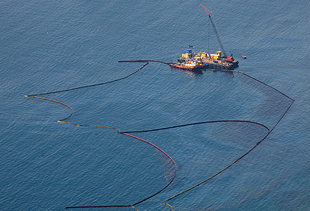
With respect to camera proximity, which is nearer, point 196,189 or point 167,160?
point 196,189

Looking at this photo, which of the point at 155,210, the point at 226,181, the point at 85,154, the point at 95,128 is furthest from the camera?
the point at 95,128

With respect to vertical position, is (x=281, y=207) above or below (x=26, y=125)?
below

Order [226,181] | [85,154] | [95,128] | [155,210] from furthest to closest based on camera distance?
1. [95,128]
2. [85,154]
3. [226,181]
4. [155,210]

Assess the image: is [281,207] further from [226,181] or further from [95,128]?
[95,128]

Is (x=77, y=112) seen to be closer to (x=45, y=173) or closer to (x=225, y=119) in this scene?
(x=45, y=173)

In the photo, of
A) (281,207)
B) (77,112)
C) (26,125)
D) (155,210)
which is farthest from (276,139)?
(26,125)

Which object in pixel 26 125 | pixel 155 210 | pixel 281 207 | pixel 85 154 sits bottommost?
pixel 281 207

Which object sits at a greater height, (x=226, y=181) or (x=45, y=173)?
(x=45, y=173)

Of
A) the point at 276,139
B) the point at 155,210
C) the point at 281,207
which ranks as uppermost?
the point at 276,139

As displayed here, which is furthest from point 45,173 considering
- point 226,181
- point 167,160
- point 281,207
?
point 281,207
